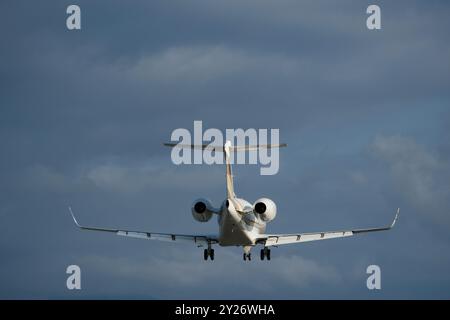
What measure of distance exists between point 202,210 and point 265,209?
5.78 metres

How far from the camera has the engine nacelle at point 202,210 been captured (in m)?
87.4

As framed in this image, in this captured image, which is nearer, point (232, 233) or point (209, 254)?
point (232, 233)

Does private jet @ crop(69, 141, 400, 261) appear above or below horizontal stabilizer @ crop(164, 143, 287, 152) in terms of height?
below

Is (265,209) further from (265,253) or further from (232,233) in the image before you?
(265,253)

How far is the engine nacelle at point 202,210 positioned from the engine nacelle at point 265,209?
14.0ft

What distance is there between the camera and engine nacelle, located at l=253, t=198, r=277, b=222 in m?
86.2

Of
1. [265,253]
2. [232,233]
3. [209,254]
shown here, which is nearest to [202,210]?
[232,233]

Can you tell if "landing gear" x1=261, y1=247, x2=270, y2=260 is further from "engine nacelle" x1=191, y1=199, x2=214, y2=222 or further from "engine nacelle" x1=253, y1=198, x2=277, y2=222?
"engine nacelle" x1=191, y1=199, x2=214, y2=222

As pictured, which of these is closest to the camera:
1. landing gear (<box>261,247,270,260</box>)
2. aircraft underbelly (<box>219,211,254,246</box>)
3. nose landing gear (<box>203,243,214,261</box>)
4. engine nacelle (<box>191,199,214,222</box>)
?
aircraft underbelly (<box>219,211,254,246</box>)

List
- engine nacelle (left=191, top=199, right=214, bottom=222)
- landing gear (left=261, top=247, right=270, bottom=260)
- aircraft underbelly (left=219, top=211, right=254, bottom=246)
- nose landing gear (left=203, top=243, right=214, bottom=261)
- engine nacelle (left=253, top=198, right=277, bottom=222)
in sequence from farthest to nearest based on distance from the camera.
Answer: landing gear (left=261, top=247, right=270, bottom=260), nose landing gear (left=203, top=243, right=214, bottom=261), engine nacelle (left=191, top=199, right=214, bottom=222), engine nacelle (left=253, top=198, right=277, bottom=222), aircraft underbelly (left=219, top=211, right=254, bottom=246)

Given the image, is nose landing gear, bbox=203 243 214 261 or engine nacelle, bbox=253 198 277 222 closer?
engine nacelle, bbox=253 198 277 222

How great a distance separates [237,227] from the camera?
8450cm

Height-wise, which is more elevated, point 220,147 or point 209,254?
point 220,147

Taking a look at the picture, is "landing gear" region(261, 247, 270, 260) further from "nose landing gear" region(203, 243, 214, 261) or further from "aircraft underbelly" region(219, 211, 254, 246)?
"nose landing gear" region(203, 243, 214, 261)
